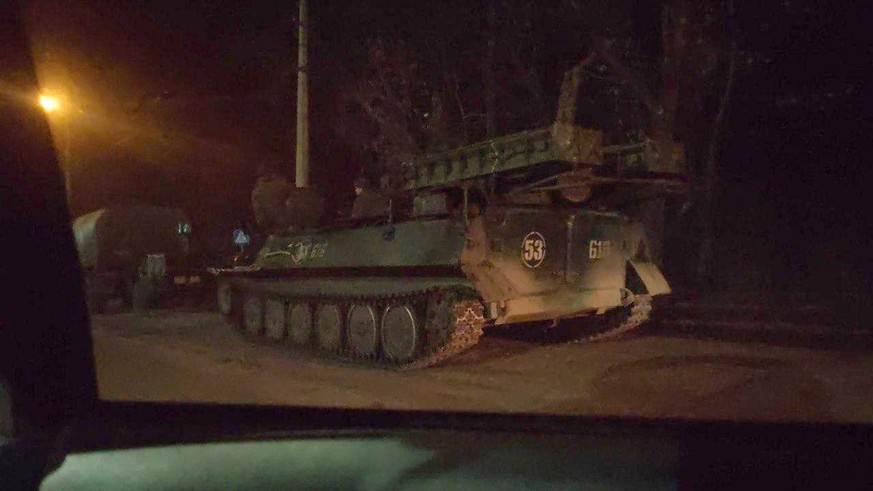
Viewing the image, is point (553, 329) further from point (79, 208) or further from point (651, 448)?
point (79, 208)

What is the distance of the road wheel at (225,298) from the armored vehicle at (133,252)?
4.57m

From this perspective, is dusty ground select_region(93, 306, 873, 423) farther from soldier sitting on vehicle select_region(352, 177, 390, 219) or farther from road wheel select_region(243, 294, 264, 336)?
soldier sitting on vehicle select_region(352, 177, 390, 219)

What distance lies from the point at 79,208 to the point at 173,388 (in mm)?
26801

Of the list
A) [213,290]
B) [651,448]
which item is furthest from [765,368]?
[213,290]

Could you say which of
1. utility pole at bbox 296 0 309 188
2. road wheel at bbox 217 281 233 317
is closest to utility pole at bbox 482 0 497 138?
utility pole at bbox 296 0 309 188

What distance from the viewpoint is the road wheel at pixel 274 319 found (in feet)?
38.6

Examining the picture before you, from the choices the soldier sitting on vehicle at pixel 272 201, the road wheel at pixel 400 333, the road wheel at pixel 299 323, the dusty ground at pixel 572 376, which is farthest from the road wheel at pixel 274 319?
the road wheel at pixel 400 333

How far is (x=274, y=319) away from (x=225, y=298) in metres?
2.08

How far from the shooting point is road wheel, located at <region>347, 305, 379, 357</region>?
32.2 feet

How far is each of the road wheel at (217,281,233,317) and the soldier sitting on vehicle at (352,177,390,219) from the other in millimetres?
3573

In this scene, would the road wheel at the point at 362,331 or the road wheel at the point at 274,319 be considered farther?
the road wheel at the point at 274,319

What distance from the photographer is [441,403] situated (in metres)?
7.21

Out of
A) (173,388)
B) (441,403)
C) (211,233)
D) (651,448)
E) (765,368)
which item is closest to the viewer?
(651,448)

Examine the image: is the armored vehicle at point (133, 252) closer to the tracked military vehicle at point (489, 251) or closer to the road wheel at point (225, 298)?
the road wheel at point (225, 298)
